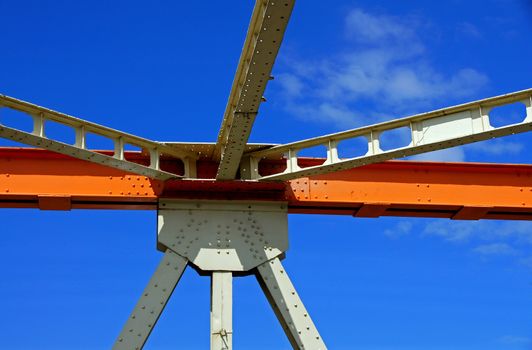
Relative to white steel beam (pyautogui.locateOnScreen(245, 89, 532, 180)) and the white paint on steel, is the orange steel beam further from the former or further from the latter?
white steel beam (pyautogui.locateOnScreen(245, 89, 532, 180))

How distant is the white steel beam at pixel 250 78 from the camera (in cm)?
845

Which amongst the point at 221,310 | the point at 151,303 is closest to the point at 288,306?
the point at 221,310

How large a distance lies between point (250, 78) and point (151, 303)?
341cm

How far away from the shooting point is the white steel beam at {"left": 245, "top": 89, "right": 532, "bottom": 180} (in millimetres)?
10836

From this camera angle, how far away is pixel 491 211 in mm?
12797

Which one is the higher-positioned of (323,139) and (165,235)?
(323,139)

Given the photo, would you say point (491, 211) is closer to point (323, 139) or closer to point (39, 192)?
point (323, 139)

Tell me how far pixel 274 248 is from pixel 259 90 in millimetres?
2878

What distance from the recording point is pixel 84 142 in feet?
35.3

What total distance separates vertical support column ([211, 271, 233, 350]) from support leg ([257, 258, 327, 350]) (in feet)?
1.60

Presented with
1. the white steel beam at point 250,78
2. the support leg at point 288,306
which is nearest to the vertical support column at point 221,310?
the support leg at point 288,306

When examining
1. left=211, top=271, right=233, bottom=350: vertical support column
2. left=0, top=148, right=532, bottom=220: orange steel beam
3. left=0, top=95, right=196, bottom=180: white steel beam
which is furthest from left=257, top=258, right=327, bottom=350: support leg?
left=0, top=95, right=196, bottom=180: white steel beam

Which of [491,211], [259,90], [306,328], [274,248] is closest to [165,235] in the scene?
[274,248]

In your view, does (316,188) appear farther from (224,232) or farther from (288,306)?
(288,306)
